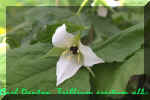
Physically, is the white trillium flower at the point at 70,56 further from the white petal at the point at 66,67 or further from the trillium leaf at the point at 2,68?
the trillium leaf at the point at 2,68

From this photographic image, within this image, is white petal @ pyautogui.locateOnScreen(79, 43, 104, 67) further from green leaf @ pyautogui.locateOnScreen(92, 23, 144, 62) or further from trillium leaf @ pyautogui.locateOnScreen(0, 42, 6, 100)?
trillium leaf @ pyautogui.locateOnScreen(0, 42, 6, 100)

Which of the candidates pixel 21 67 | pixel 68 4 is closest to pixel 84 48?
pixel 21 67

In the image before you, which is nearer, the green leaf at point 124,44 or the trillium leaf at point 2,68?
the trillium leaf at point 2,68

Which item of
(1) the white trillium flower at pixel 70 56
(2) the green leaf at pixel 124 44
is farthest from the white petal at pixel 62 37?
(2) the green leaf at pixel 124 44

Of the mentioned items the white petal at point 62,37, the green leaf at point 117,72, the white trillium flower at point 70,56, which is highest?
the white petal at point 62,37

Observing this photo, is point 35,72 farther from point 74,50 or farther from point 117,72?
point 117,72

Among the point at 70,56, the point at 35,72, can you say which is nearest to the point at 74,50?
the point at 70,56
